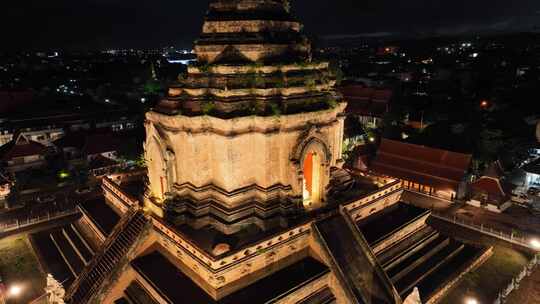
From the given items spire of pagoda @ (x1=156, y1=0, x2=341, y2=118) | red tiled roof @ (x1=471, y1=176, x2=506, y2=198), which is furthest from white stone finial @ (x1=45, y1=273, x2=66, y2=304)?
red tiled roof @ (x1=471, y1=176, x2=506, y2=198)

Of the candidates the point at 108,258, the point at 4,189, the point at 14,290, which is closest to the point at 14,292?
the point at 14,290

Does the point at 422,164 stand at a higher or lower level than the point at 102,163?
higher

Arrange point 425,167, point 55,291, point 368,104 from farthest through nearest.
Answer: point 368,104
point 425,167
point 55,291

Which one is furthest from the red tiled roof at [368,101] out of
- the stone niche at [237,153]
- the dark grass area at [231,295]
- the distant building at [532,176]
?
the dark grass area at [231,295]

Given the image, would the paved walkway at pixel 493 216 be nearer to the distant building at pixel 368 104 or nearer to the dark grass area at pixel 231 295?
the dark grass area at pixel 231 295

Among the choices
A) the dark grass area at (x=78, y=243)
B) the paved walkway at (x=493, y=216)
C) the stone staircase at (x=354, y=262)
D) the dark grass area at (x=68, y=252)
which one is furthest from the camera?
the paved walkway at (x=493, y=216)

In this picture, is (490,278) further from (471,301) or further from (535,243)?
(535,243)

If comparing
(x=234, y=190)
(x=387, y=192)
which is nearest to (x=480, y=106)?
(x=387, y=192)
